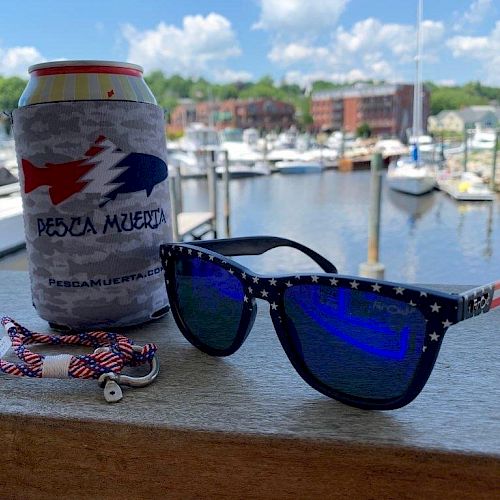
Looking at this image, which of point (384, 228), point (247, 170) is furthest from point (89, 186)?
point (247, 170)

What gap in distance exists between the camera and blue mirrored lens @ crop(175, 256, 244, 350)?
0.46 m

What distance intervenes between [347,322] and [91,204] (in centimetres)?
24

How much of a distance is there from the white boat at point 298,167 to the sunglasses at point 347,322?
2002 centimetres

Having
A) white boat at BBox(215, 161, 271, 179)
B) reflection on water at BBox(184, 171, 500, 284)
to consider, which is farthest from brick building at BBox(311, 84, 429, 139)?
reflection on water at BBox(184, 171, 500, 284)

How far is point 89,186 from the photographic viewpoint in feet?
1.53

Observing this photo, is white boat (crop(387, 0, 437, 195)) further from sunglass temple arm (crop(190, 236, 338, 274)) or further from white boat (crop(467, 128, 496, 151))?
sunglass temple arm (crop(190, 236, 338, 274))

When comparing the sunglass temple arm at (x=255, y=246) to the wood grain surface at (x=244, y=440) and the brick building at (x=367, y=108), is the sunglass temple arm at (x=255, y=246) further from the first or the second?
the brick building at (x=367, y=108)

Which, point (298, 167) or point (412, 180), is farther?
point (298, 167)

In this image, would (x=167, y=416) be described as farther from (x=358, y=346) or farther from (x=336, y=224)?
(x=336, y=224)

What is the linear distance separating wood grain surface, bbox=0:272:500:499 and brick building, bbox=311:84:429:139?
3076 centimetres

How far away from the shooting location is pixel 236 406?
0.39 m

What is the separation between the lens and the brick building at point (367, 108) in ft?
105

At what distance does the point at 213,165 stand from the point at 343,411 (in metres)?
6.03

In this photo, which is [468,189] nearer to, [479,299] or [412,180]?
[412,180]
